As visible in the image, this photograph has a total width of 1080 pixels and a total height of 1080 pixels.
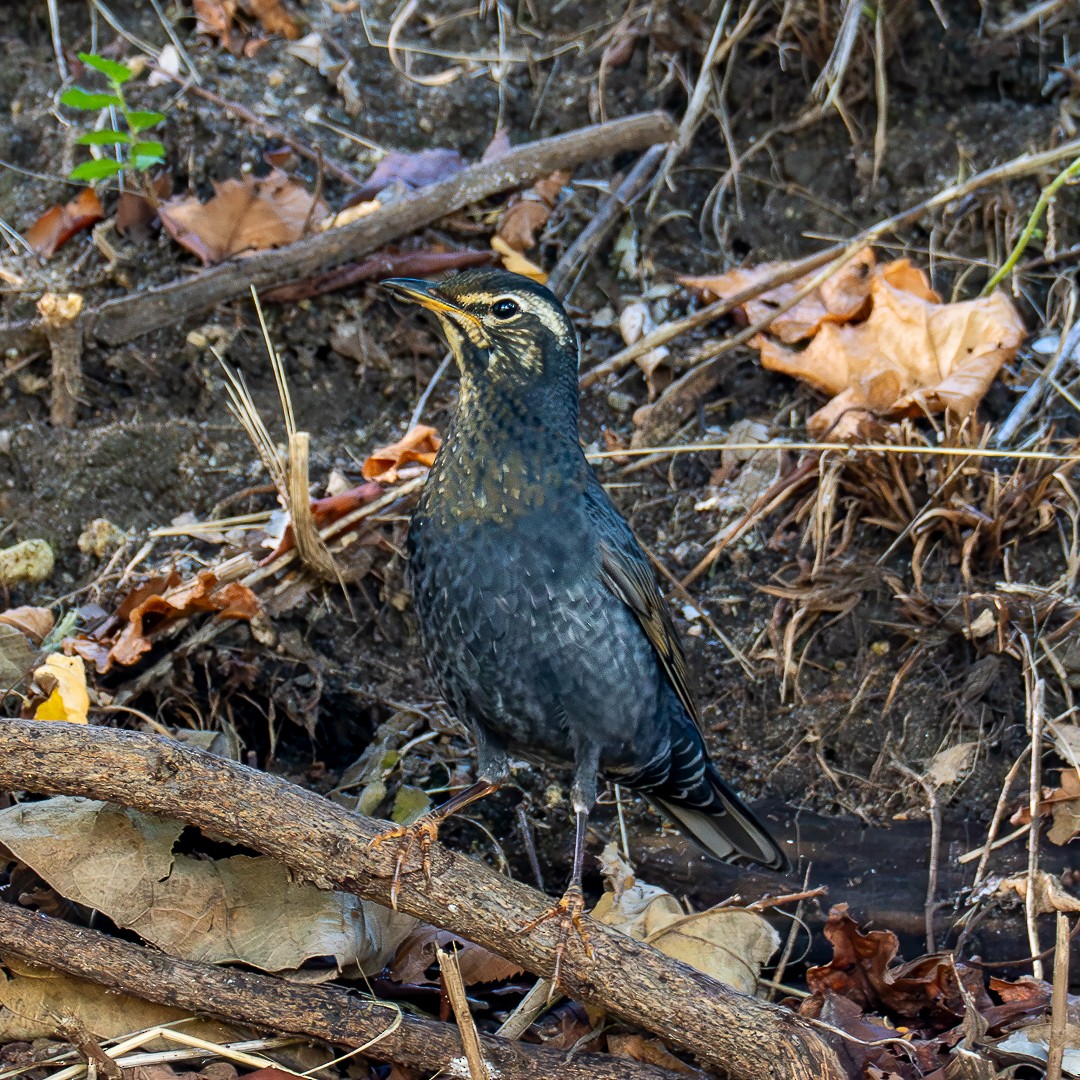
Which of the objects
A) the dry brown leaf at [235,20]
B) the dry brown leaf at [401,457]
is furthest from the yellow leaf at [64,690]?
the dry brown leaf at [235,20]

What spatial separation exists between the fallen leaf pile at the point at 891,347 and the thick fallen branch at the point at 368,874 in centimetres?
236

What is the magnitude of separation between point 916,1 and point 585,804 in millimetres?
3863

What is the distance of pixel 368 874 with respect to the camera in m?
3.01

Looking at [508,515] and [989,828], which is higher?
[508,515]

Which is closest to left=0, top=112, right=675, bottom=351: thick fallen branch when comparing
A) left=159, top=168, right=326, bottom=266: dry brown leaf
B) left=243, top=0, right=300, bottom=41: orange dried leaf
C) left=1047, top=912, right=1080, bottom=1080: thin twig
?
left=159, top=168, right=326, bottom=266: dry brown leaf

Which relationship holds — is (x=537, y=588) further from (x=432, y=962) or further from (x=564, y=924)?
(x=432, y=962)

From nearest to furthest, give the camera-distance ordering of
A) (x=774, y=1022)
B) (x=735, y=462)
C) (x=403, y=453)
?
1. (x=774, y=1022)
2. (x=403, y=453)
3. (x=735, y=462)

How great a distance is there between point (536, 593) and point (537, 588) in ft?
0.05

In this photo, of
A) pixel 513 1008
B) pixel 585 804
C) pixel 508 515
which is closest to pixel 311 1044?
pixel 513 1008

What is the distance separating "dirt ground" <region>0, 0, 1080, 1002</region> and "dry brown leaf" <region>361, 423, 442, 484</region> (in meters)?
0.21

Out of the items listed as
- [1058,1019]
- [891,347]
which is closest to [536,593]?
[1058,1019]

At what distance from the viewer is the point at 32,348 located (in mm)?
4914

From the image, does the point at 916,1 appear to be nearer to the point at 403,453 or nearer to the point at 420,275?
the point at 420,275

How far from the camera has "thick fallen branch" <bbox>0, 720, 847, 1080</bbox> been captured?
2.88m
